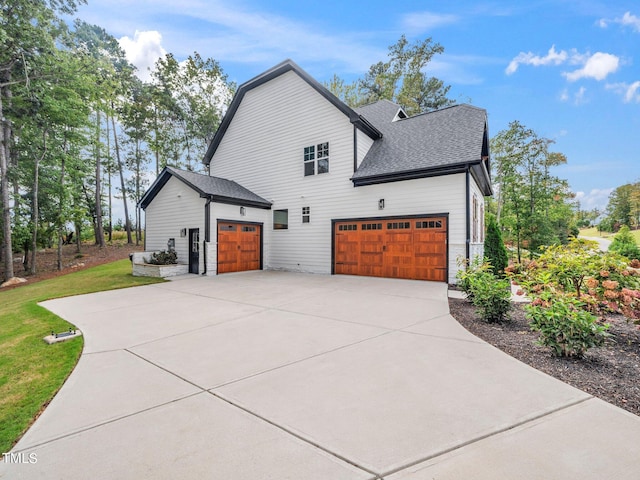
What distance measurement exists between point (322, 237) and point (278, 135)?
5.30 metres

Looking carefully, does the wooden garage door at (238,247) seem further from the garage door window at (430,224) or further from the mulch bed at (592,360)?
the mulch bed at (592,360)

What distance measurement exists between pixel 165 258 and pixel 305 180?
6745 mm

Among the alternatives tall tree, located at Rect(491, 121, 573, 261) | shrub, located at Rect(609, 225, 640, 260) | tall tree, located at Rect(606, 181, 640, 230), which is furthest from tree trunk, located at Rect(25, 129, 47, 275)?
tall tree, located at Rect(606, 181, 640, 230)

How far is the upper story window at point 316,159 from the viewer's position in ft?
41.4

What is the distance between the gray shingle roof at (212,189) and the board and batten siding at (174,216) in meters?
0.27

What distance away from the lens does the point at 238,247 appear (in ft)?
43.2

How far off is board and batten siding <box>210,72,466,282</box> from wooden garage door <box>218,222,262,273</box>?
1.59 ft

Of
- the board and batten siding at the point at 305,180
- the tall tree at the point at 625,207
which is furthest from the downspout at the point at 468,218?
the tall tree at the point at 625,207

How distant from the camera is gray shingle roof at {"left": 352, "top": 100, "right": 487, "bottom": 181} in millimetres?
9977

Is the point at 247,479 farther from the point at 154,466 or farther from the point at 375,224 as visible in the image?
A: the point at 375,224

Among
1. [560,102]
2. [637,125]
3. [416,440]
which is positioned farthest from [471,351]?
[637,125]

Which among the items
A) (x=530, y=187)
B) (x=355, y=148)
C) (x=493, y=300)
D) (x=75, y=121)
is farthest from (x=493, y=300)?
(x=75, y=121)

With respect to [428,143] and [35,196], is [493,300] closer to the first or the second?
[428,143]

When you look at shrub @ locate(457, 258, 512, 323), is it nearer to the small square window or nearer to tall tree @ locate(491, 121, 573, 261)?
the small square window
